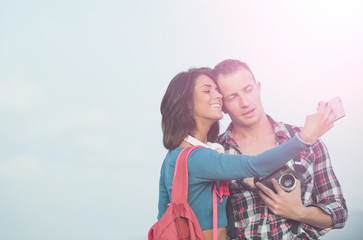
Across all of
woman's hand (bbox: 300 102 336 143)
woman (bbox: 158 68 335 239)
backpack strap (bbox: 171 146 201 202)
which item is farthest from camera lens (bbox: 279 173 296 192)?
backpack strap (bbox: 171 146 201 202)

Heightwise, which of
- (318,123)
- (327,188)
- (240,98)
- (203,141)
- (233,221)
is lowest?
(233,221)

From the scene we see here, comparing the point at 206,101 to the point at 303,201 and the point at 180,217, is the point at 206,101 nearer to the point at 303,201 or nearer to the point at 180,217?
the point at 180,217

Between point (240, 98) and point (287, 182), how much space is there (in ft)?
2.49

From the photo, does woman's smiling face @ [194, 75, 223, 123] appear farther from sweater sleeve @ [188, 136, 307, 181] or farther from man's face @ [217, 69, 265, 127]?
sweater sleeve @ [188, 136, 307, 181]

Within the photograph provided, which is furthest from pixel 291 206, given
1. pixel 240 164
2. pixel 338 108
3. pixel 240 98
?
pixel 240 98

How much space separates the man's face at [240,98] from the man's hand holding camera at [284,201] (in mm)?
607

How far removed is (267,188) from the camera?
2.70 metres

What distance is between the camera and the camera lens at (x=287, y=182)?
2.67 meters

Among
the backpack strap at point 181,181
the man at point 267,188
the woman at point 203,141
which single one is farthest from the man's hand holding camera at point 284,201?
the backpack strap at point 181,181

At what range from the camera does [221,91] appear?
3.10m

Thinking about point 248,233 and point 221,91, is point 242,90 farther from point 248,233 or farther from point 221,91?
point 248,233

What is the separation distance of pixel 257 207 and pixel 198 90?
0.97 m

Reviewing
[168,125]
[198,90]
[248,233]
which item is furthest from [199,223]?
[198,90]

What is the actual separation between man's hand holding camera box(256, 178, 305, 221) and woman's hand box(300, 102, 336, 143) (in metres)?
0.57
